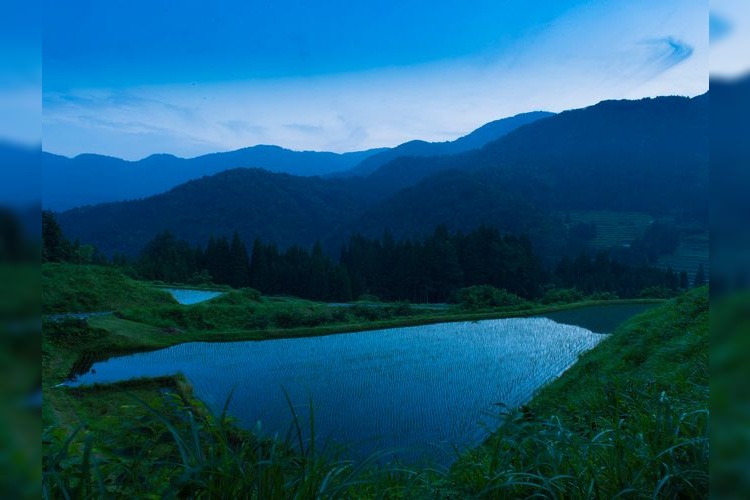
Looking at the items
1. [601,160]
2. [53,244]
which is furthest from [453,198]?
[53,244]

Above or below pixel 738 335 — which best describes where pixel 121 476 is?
below

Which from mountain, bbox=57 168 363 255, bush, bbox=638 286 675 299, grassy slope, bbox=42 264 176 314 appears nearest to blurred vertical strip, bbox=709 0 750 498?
grassy slope, bbox=42 264 176 314

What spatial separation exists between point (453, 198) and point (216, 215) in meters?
25.2

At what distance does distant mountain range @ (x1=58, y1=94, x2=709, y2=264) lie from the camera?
45.8 meters

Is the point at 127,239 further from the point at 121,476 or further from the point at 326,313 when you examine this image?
the point at 121,476

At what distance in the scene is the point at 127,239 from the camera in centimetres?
4406

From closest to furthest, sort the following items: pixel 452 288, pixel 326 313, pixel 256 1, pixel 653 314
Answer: pixel 653 314, pixel 326 313, pixel 256 1, pixel 452 288

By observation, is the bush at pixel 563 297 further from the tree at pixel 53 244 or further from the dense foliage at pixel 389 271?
the tree at pixel 53 244

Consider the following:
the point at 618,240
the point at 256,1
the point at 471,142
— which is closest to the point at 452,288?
the point at 256,1

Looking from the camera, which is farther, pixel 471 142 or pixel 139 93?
pixel 471 142

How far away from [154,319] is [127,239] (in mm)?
34022

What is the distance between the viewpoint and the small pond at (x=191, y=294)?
1874 cm

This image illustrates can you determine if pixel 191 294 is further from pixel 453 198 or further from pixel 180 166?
pixel 180 166

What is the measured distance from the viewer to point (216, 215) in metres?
47.3
